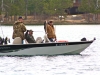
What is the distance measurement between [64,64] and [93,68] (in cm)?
201

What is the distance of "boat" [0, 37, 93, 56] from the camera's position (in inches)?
1228

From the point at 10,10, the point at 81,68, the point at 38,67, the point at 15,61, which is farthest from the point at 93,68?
the point at 10,10

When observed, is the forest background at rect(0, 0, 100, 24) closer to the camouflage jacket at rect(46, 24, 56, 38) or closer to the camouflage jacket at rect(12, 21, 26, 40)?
the camouflage jacket at rect(46, 24, 56, 38)

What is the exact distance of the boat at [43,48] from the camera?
3119cm

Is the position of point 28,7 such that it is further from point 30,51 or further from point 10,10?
point 30,51

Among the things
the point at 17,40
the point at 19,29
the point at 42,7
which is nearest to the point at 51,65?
the point at 17,40

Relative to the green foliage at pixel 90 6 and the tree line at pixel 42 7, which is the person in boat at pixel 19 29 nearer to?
the tree line at pixel 42 7

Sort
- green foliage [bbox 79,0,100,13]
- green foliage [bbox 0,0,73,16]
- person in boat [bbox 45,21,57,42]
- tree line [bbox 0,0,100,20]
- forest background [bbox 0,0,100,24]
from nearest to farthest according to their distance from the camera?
person in boat [bbox 45,21,57,42] → forest background [bbox 0,0,100,24] → tree line [bbox 0,0,100,20] → green foliage [bbox 0,0,73,16] → green foliage [bbox 79,0,100,13]

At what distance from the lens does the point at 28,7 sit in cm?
12962

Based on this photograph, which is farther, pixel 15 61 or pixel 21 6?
pixel 21 6

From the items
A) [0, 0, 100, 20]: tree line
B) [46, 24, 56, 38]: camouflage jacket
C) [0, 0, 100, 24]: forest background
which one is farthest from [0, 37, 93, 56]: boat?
[0, 0, 100, 20]: tree line

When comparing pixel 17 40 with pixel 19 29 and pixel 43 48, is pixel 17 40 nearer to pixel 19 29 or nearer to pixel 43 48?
pixel 19 29

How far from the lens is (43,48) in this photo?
3147 centimetres

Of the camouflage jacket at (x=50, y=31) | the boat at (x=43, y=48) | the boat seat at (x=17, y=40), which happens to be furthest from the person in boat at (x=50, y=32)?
the boat seat at (x=17, y=40)
